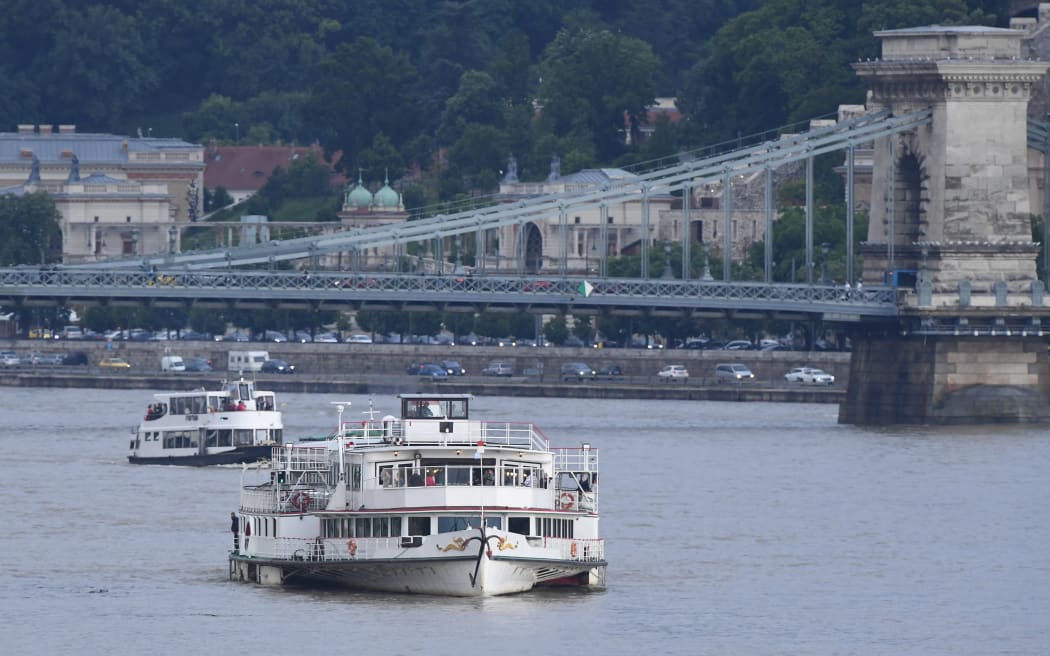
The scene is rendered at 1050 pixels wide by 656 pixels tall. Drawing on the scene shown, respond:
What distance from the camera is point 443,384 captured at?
131 metres

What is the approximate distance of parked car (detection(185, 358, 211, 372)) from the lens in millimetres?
141875

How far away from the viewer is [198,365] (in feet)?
468

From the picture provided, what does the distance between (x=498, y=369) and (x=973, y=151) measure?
35260mm

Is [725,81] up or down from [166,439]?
up

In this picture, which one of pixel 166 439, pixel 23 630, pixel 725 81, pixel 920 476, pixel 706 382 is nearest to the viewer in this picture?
pixel 23 630

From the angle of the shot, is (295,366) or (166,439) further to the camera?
(295,366)

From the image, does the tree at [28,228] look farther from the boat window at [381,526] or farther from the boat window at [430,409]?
the boat window at [381,526]

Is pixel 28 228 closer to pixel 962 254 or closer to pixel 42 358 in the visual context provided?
pixel 42 358

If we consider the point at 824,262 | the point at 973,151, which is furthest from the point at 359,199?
the point at 973,151

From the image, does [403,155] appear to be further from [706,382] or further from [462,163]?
[706,382]

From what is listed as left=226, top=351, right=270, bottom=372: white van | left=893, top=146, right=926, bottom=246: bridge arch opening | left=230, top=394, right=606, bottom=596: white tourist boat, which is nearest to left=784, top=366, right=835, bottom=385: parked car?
left=226, top=351, right=270, bottom=372: white van

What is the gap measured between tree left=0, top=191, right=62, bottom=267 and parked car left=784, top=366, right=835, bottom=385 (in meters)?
51.3

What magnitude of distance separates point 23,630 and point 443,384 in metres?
68.1

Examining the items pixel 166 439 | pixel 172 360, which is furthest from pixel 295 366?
pixel 166 439
